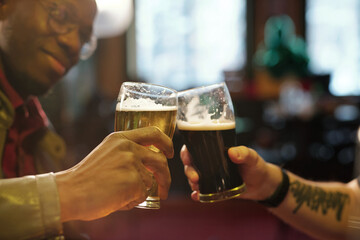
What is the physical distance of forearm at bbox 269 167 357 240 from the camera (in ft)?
4.24

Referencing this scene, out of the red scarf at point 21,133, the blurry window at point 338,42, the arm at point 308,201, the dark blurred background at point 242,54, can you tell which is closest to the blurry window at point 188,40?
the dark blurred background at point 242,54

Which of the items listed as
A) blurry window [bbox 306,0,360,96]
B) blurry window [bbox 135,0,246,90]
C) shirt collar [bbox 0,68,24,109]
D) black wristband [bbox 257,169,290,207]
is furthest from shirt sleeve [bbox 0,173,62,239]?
blurry window [bbox 306,0,360,96]

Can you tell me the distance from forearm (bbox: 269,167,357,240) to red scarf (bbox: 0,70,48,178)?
877 mm

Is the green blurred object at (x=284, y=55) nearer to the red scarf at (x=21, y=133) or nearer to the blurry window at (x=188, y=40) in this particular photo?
the blurry window at (x=188, y=40)

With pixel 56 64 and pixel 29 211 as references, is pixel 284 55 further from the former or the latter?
pixel 29 211

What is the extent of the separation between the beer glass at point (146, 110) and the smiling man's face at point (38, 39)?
0.91 ft

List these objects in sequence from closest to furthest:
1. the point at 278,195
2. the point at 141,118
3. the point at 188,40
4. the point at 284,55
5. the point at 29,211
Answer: the point at 29,211
the point at 141,118
the point at 278,195
the point at 284,55
the point at 188,40

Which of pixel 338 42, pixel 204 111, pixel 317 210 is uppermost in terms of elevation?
pixel 338 42

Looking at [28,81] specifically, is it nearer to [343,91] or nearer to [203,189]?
[203,189]

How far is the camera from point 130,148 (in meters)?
0.70

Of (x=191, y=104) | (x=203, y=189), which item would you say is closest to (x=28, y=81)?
(x=191, y=104)

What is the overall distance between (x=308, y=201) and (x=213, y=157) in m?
0.52

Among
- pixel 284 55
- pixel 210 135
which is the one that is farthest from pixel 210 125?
pixel 284 55

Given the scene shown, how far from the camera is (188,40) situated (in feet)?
20.3
